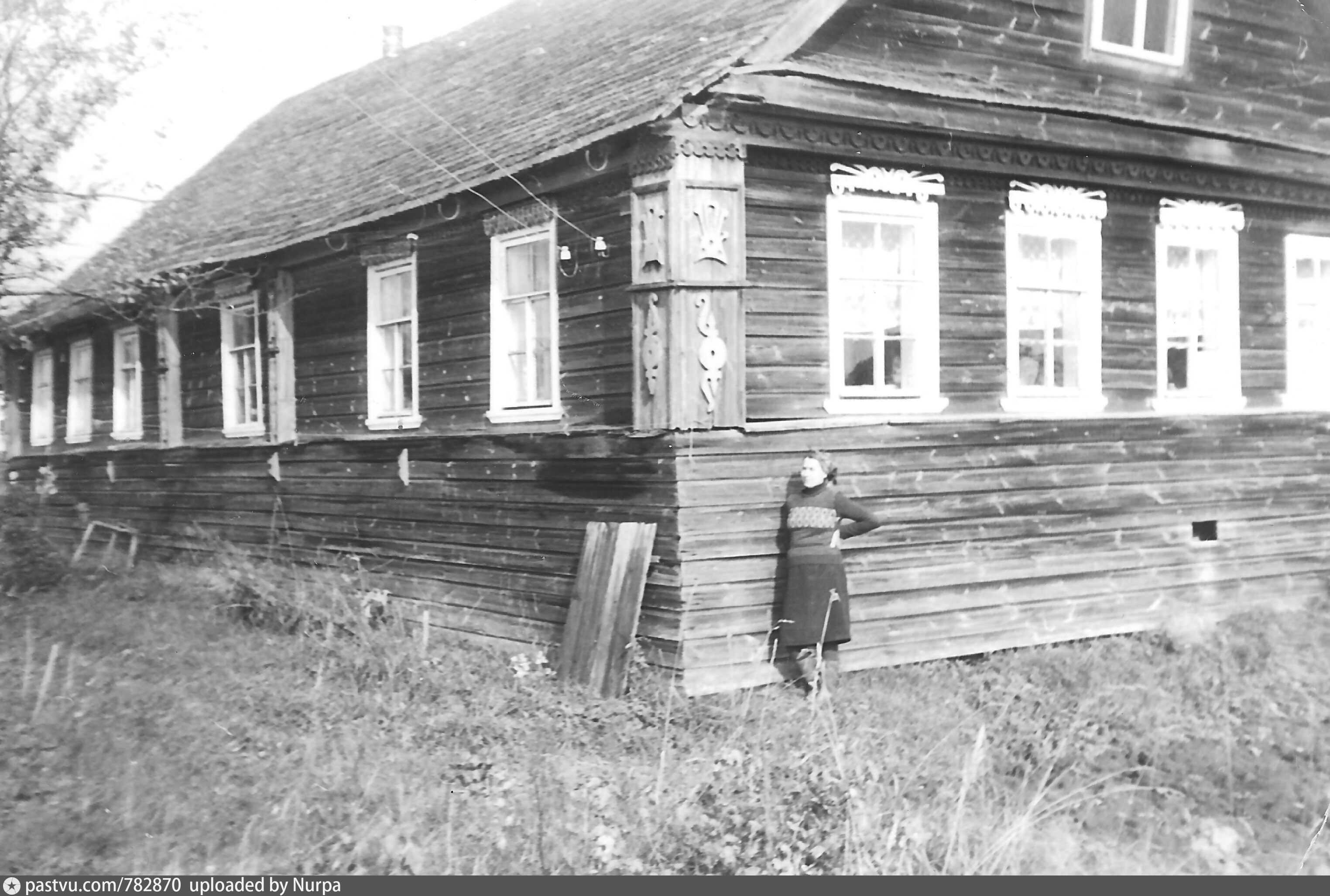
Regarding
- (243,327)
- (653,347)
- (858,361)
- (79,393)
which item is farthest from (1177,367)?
(79,393)

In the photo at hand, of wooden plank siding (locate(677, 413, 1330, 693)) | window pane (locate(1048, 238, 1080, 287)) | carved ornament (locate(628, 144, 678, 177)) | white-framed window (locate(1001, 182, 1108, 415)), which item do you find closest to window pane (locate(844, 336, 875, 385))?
wooden plank siding (locate(677, 413, 1330, 693))

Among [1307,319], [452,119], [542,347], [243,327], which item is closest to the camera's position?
[542,347]

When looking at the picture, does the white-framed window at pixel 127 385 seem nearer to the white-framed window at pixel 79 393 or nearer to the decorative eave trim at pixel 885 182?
the white-framed window at pixel 79 393

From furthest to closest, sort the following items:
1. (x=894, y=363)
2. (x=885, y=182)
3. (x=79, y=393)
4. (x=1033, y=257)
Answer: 1. (x=79, y=393)
2. (x=1033, y=257)
3. (x=894, y=363)
4. (x=885, y=182)

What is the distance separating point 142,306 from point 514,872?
42.9 ft

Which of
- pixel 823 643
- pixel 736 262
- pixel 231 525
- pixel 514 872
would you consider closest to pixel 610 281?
pixel 736 262

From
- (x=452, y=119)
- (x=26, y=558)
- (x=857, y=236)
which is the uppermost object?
(x=452, y=119)

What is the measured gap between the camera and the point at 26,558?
44.9 ft

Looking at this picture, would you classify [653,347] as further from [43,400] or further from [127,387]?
[43,400]

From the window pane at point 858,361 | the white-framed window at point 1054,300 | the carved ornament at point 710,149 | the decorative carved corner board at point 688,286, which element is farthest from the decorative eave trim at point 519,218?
the white-framed window at point 1054,300

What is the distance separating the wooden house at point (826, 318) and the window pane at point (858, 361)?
29mm

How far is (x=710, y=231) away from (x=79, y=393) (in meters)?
14.1

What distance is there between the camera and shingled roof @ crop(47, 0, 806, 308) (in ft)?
32.7

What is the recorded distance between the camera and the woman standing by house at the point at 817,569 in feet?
30.4
